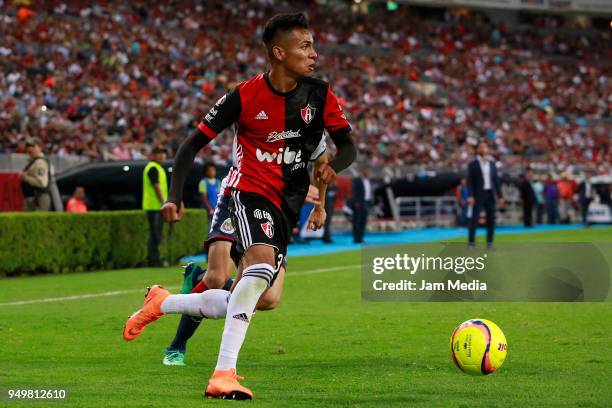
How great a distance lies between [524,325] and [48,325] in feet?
15.5

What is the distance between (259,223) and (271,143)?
1.72ft

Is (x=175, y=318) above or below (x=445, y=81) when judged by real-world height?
below

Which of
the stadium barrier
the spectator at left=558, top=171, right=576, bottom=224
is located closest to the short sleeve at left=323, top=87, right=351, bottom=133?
the stadium barrier

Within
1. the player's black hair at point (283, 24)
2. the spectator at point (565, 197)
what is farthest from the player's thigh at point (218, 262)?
the spectator at point (565, 197)

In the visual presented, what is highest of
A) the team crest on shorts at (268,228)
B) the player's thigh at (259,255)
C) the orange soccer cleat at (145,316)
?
the team crest on shorts at (268,228)

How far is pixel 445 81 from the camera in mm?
54562

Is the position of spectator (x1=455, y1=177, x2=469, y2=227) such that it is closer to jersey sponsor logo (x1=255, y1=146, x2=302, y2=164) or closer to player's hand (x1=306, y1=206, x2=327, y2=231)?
player's hand (x1=306, y1=206, x2=327, y2=231)

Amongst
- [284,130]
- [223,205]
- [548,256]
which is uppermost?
[284,130]

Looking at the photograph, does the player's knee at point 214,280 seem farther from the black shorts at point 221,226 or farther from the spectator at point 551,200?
the spectator at point 551,200

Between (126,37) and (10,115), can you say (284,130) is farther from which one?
(126,37)

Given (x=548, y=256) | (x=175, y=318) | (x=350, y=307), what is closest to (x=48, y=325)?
(x=175, y=318)

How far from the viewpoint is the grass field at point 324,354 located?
6668 millimetres

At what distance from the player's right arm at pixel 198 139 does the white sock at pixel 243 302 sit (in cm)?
58

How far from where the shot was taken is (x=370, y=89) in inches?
1922
